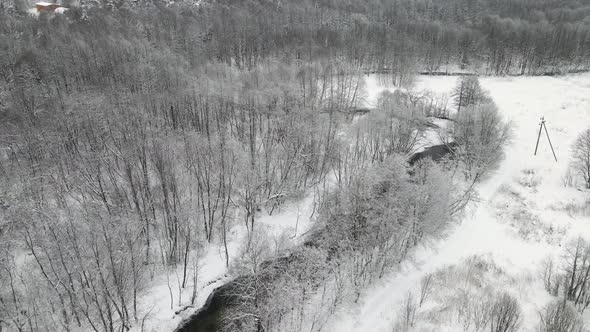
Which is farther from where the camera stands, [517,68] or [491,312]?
[517,68]

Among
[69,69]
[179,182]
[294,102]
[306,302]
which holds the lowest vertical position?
[306,302]

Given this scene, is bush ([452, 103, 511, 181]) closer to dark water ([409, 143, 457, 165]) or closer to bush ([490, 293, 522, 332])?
dark water ([409, 143, 457, 165])

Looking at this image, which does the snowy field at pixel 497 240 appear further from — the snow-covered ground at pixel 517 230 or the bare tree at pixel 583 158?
the bare tree at pixel 583 158

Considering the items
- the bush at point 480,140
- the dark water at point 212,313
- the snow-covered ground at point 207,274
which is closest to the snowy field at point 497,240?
the snow-covered ground at point 207,274

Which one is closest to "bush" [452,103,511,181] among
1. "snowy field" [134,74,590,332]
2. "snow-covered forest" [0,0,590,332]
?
"snow-covered forest" [0,0,590,332]

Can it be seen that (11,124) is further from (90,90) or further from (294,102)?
(294,102)

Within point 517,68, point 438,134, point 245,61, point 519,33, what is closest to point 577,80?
point 517,68
